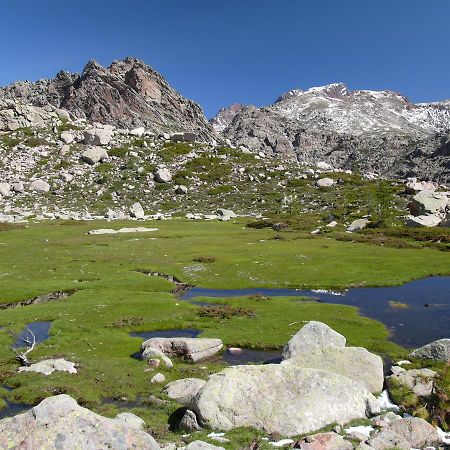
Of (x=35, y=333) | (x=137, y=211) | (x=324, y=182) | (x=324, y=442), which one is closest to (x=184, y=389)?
(x=324, y=442)

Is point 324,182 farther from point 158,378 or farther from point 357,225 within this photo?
point 158,378

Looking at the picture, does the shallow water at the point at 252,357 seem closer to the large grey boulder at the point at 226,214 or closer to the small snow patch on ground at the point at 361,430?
the small snow patch on ground at the point at 361,430

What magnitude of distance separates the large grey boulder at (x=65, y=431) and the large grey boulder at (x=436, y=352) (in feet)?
63.8

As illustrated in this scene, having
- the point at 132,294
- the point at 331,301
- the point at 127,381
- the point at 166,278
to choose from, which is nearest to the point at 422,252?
the point at 331,301

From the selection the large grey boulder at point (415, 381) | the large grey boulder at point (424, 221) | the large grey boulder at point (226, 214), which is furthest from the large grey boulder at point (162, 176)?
the large grey boulder at point (415, 381)

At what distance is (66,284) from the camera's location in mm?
47844

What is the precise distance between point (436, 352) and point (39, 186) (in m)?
126

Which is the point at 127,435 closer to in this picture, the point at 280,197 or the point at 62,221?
the point at 62,221

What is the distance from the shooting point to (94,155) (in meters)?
153

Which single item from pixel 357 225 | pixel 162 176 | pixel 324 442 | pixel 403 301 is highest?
pixel 162 176

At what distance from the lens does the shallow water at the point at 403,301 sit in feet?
112

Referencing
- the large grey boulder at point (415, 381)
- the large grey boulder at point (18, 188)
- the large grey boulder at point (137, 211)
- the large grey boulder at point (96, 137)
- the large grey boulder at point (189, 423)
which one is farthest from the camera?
the large grey boulder at point (96, 137)

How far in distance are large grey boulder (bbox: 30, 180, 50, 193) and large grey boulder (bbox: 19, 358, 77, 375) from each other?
115366 millimetres

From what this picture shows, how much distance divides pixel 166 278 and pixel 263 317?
19.2 metres
